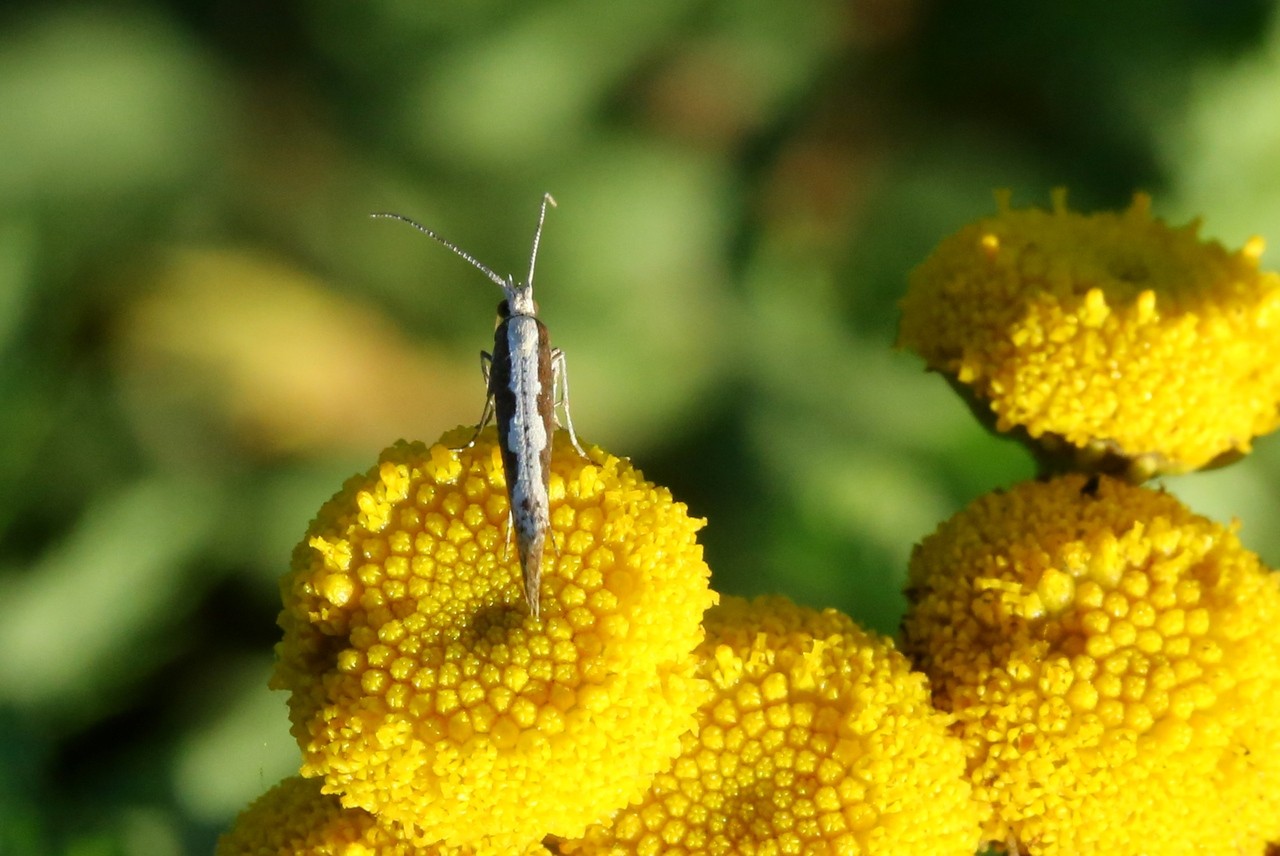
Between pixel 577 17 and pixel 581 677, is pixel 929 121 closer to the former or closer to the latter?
pixel 577 17

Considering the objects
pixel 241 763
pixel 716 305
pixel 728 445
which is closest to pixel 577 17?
pixel 716 305

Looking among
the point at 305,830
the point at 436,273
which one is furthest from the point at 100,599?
the point at 305,830

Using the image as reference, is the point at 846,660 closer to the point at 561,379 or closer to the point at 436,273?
the point at 561,379

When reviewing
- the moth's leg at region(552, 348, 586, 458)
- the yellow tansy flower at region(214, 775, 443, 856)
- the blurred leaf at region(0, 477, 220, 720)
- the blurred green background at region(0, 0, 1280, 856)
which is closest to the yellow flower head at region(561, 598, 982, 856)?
the yellow tansy flower at region(214, 775, 443, 856)

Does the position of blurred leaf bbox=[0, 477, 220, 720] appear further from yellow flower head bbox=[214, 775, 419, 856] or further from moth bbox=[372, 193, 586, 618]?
moth bbox=[372, 193, 586, 618]

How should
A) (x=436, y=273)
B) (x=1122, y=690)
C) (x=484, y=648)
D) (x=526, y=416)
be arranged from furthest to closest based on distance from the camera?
(x=436, y=273)
(x=1122, y=690)
(x=526, y=416)
(x=484, y=648)

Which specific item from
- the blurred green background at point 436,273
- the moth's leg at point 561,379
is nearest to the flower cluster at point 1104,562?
the moth's leg at point 561,379
